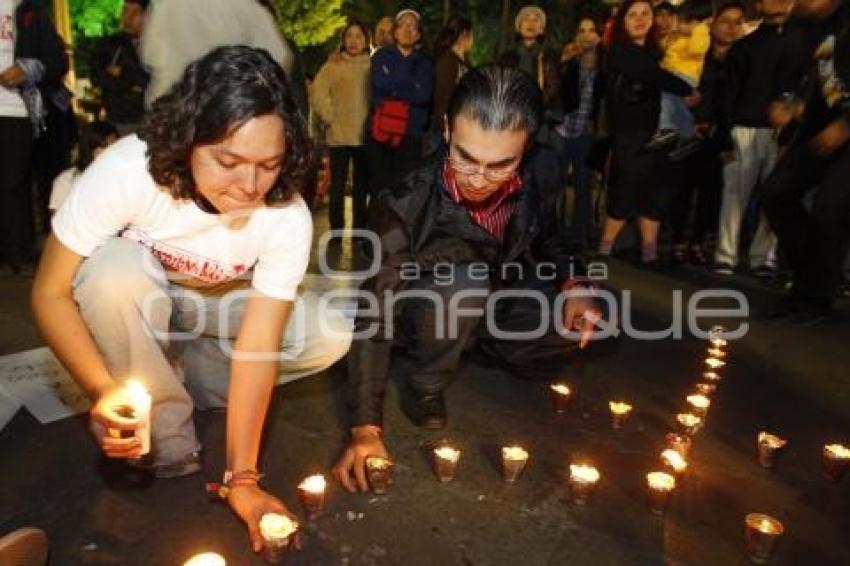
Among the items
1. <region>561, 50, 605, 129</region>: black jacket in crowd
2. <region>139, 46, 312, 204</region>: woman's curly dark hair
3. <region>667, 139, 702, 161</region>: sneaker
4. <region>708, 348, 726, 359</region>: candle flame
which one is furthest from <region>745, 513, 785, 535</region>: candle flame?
<region>561, 50, 605, 129</region>: black jacket in crowd

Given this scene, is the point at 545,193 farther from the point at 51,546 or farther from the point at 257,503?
the point at 51,546

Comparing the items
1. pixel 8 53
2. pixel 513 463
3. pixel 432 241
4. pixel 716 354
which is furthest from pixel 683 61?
pixel 8 53

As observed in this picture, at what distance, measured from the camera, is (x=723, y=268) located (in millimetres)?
5836

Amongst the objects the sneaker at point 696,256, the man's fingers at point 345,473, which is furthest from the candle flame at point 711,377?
the sneaker at point 696,256

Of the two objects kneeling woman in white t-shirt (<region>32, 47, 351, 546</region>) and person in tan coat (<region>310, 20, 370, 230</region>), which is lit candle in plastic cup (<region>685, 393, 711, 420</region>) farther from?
person in tan coat (<region>310, 20, 370, 230</region>)

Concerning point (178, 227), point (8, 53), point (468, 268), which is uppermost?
point (8, 53)

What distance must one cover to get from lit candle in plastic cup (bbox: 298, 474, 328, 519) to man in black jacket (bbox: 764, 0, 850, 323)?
12.1 feet

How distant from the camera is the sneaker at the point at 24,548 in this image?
1.50 meters

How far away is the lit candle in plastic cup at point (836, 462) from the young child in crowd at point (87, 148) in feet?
14.2

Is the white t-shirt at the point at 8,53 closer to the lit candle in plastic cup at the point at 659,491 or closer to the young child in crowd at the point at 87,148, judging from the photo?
the young child in crowd at the point at 87,148

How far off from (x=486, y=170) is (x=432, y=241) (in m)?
0.52

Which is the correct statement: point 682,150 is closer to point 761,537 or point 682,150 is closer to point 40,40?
point 761,537

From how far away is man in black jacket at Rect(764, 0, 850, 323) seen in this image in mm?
4191

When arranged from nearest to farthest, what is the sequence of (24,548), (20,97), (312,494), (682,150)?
(24,548), (312,494), (20,97), (682,150)
